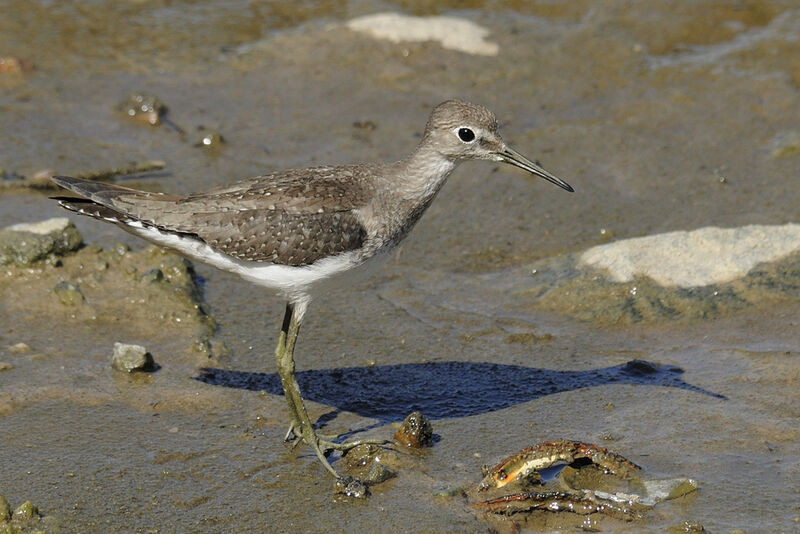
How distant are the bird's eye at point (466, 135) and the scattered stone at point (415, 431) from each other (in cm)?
186

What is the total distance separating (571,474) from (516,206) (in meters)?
4.23

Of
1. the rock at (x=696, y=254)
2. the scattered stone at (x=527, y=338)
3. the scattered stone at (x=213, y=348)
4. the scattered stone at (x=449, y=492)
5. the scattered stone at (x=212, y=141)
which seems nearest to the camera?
the scattered stone at (x=449, y=492)

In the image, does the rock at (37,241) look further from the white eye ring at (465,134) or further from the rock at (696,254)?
the rock at (696,254)

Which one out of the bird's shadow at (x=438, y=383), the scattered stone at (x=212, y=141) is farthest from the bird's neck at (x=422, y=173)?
the scattered stone at (x=212, y=141)

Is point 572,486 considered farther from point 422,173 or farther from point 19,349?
point 19,349

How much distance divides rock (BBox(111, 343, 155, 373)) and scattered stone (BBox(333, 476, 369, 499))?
1.89 m

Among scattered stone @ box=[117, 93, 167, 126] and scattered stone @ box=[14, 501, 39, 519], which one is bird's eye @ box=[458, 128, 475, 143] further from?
scattered stone @ box=[117, 93, 167, 126]

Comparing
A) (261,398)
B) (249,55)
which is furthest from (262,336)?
(249,55)

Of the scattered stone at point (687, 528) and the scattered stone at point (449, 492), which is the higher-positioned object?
the scattered stone at point (687, 528)

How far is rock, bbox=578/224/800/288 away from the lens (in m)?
7.72

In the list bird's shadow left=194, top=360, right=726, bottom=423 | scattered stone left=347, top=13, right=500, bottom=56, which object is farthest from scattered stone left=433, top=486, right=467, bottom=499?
scattered stone left=347, top=13, right=500, bottom=56

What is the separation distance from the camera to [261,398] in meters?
6.86

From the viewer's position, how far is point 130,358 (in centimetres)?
690

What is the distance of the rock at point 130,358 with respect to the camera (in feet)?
22.6
